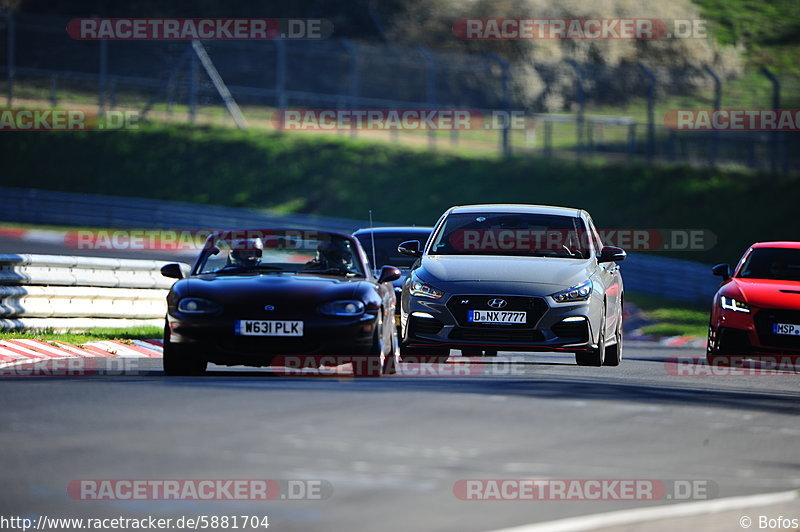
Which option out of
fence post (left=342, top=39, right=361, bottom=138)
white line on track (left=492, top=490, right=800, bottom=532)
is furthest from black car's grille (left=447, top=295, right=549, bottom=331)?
fence post (left=342, top=39, right=361, bottom=138)

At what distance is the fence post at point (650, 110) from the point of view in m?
35.2

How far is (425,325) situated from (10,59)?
33.7 meters

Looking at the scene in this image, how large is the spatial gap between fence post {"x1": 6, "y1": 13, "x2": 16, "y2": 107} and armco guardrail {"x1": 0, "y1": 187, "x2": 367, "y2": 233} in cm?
480

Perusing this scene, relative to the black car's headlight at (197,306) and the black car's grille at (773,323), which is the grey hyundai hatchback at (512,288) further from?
the black car's headlight at (197,306)

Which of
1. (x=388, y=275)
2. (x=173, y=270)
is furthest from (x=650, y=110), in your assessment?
(x=173, y=270)

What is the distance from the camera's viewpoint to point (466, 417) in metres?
9.38

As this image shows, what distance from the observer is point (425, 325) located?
1416cm

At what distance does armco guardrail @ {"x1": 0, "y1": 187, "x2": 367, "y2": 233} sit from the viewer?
39.4 m

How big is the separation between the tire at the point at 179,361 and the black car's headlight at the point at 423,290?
256cm

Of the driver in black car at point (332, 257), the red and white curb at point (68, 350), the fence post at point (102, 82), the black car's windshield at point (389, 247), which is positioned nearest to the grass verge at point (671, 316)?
the black car's windshield at point (389, 247)

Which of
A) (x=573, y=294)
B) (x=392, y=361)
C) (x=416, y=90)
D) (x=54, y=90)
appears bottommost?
(x=392, y=361)

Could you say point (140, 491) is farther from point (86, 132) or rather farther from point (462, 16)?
point (462, 16)

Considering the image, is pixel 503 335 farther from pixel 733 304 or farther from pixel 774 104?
pixel 774 104

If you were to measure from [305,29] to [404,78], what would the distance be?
44.5 feet
